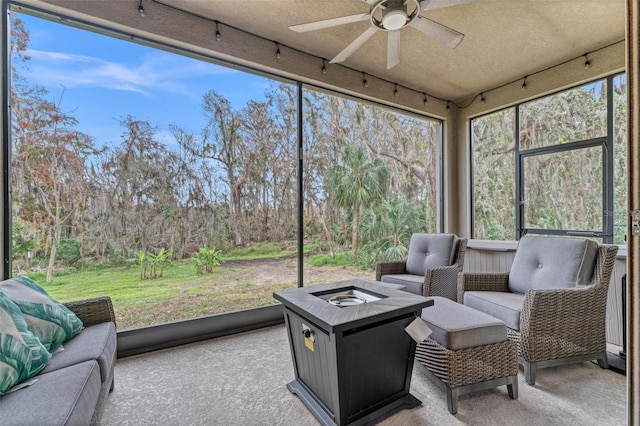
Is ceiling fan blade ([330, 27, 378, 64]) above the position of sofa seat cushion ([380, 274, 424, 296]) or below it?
above

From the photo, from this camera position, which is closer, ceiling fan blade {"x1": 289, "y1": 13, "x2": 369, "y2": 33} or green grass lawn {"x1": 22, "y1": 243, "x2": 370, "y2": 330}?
ceiling fan blade {"x1": 289, "y1": 13, "x2": 369, "y2": 33}

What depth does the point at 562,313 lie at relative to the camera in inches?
76.2

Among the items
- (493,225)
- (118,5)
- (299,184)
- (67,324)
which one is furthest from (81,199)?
(493,225)

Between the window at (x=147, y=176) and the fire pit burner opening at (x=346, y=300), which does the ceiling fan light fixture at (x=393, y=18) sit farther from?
the fire pit burner opening at (x=346, y=300)

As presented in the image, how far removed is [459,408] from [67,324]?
2223mm

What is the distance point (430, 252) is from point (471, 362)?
179 centimetres

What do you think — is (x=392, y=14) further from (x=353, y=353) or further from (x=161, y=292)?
(x=161, y=292)

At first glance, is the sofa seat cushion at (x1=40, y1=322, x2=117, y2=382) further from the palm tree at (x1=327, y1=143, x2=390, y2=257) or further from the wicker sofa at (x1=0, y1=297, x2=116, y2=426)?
the palm tree at (x1=327, y1=143, x2=390, y2=257)

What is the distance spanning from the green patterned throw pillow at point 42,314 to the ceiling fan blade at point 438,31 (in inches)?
112

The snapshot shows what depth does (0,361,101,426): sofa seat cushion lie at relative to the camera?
0.98 m

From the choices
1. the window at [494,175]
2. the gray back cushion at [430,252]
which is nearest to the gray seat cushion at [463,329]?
the gray back cushion at [430,252]

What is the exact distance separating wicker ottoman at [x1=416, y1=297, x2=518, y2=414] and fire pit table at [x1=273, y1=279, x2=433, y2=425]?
17 cm

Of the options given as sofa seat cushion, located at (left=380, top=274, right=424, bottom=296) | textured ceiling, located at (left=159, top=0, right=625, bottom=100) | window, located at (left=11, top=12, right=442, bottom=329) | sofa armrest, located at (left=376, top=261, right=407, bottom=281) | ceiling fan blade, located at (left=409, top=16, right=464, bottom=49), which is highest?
textured ceiling, located at (left=159, top=0, right=625, bottom=100)

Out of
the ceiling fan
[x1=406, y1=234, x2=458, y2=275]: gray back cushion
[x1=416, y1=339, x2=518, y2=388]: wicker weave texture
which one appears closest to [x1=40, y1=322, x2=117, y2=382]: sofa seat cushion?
[x1=416, y1=339, x2=518, y2=388]: wicker weave texture
